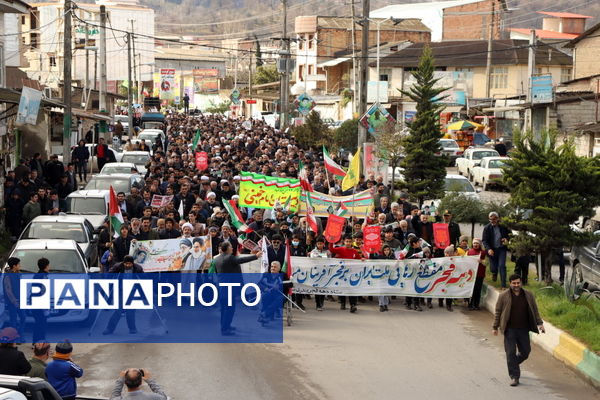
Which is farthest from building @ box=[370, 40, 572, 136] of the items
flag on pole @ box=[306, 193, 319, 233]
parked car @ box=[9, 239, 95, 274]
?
parked car @ box=[9, 239, 95, 274]

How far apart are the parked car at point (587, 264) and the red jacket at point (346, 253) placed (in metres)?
3.81

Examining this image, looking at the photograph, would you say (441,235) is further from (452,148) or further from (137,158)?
(452,148)

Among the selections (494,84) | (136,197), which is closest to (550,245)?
(136,197)

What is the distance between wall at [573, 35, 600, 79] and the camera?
1964 inches

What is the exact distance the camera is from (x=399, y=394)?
40.9ft

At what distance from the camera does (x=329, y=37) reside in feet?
326

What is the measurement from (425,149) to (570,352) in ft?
48.5

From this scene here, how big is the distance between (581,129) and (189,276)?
22.3m

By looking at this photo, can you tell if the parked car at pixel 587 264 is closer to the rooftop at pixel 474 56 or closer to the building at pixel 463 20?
the rooftop at pixel 474 56

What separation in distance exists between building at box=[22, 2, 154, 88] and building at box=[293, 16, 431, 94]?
52.4 ft

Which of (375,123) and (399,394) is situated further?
(375,123)

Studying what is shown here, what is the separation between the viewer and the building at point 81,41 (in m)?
97.8

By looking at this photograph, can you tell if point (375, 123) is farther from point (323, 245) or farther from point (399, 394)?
point (399, 394)

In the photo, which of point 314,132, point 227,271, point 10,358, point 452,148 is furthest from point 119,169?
point 452,148
